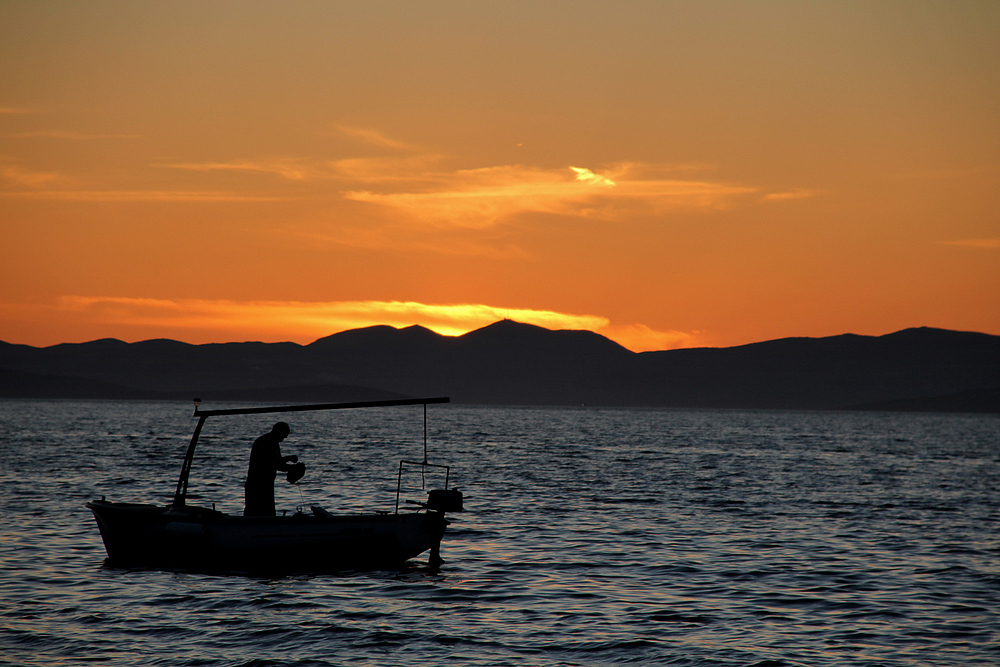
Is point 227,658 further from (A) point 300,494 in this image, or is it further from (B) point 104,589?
(A) point 300,494

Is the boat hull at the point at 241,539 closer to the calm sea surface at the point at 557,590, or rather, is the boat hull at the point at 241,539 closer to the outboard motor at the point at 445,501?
the calm sea surface at the point at 557,590

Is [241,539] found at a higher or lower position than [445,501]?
lower

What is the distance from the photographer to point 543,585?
2059 cm

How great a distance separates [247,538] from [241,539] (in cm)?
14

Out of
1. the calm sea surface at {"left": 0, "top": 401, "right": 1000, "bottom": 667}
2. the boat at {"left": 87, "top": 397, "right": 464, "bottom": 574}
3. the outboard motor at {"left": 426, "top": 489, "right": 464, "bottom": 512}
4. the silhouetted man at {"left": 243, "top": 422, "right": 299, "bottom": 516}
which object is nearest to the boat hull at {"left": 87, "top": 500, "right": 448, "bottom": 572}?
the boat at {"left": 87, "top": 397, "right": 464, "bottom": 574}

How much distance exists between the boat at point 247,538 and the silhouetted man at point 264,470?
19.2 inches

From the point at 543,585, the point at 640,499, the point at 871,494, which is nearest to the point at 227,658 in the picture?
the point at 543,585

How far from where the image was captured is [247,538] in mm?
20781

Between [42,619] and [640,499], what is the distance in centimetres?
2831

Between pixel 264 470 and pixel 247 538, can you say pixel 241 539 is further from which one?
pixel 264 470

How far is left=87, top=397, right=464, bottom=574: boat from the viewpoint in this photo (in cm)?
2073

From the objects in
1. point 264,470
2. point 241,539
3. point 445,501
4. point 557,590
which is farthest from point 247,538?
point 557,590

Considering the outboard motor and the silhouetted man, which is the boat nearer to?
the outboard motor

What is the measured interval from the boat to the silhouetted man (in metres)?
0.49
